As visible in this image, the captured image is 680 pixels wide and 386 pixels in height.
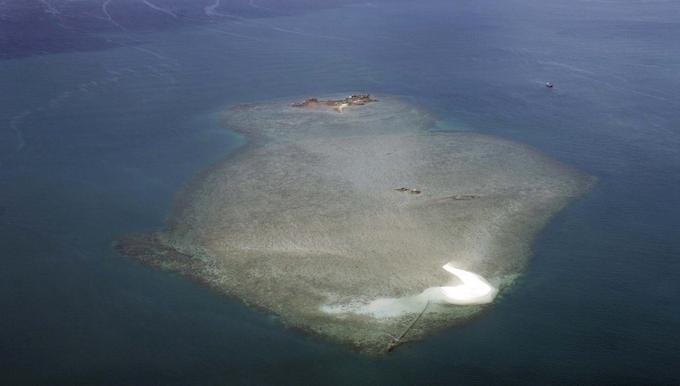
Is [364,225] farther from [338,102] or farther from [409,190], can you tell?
[338,102]

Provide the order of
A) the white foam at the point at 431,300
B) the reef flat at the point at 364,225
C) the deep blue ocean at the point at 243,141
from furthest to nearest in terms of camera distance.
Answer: the reef flat at the point at 364,225, the white foam at the point at 431,300, the deep blue ocean at the point at 243,141

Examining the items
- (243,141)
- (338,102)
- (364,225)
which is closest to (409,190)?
(364,225)

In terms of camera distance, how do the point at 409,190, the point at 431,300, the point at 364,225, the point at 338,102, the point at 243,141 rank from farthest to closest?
the point at 338,102 < the point at 243,141 < the point at 409,190 < the point at 364,225 < the point at 431,300

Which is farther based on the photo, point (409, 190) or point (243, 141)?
point (243, 141)

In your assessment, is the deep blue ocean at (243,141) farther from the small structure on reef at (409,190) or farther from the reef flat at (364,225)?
the small structure on reef at (409,190)

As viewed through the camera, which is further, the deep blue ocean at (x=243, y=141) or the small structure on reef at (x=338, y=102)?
the small structure on reef at (x=338, y=102)

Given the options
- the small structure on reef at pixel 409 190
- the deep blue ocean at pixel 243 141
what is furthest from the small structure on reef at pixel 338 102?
the small structure on reef at pixel 409 190
